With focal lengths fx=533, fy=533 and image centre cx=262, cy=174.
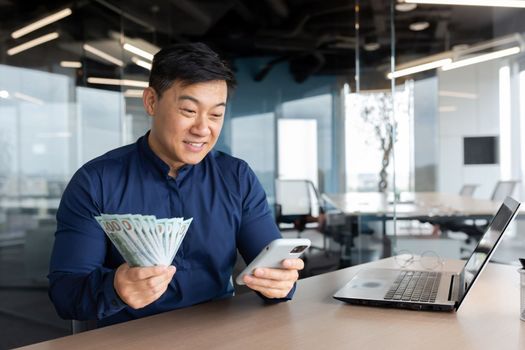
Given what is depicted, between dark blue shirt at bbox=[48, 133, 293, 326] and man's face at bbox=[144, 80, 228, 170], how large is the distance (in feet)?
0.44

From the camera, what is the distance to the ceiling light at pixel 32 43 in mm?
4082

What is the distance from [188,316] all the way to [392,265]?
3.23ft

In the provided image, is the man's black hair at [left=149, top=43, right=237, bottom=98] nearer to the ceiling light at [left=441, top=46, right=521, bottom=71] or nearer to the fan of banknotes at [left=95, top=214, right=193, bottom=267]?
the fan of banknotes at [left=95, top=214, right=193, bottom=267]

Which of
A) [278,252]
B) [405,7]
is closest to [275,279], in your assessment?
Answer: [278,252]

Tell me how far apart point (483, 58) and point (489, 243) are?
5367mm

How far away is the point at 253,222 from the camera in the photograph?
68.1 inches

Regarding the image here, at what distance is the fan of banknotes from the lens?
40.0 inches

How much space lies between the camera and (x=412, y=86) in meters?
6.38

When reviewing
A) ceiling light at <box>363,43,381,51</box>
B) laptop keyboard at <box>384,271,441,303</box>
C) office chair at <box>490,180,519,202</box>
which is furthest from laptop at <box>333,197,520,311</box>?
office chair at <box>490,180,519,202</box>

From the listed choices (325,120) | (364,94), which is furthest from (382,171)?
(325,120)

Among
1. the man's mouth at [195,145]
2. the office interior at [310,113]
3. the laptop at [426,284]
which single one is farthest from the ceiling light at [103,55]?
the laptop at [426,284]

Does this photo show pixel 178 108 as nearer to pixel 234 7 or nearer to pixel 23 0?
pixel 23 0

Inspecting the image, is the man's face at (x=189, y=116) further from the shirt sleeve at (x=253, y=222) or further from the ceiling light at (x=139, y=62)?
the ceiling light at (x=139, y=62)

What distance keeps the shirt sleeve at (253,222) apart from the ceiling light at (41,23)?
312 cm
